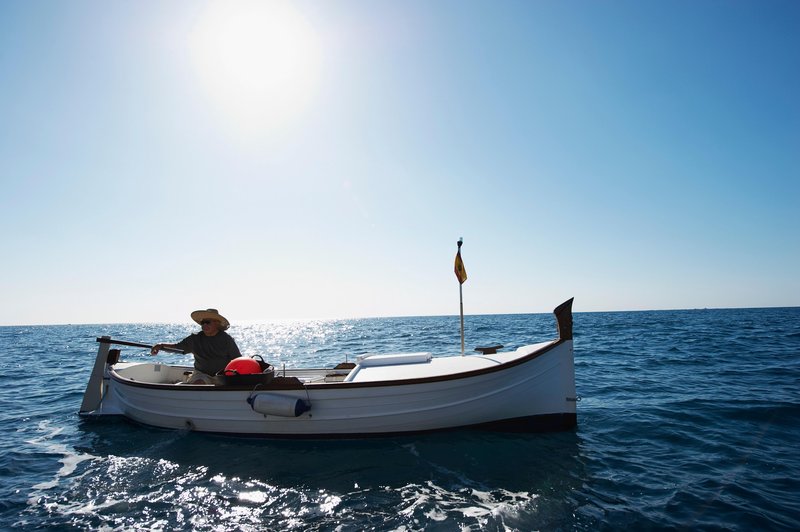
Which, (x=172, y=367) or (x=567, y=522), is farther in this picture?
(x=172, y=367)

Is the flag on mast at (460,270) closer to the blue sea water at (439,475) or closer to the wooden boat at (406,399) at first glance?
the wooden boat at (406,399)

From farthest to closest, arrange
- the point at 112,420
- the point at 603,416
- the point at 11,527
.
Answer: the point at 112,420, the point at 603,416, the point at 11,527

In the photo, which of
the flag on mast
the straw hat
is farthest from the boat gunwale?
the flag on mast

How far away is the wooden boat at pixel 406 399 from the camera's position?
24.1 ft

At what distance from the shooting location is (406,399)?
7375 millimetres

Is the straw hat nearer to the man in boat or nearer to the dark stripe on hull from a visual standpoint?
the man in boat

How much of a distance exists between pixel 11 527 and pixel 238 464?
9.71 feet

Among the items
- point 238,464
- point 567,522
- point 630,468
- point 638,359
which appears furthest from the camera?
Answer: point 638,359

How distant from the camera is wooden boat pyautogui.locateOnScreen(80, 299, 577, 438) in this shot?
734 cm

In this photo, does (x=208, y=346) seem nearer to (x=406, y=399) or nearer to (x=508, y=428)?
(x=406, y=399)

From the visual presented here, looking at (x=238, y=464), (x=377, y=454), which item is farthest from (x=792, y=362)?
(x=238, y=464)

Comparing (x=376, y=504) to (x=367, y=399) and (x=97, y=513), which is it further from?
(x=97, y=513)

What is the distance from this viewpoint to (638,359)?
1733cm

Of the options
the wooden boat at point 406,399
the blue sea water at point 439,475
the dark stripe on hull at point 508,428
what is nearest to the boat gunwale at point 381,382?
→ the wooden boat at point 406,399
